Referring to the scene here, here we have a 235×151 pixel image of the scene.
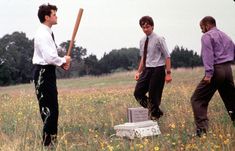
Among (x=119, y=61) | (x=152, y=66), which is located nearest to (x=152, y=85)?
(x=152, y=66)

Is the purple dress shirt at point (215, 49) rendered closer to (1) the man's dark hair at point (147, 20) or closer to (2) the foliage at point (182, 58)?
(1) the man's dark hair at point (147, 20)

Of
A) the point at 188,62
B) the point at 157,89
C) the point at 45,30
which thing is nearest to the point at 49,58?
the point at 45,30

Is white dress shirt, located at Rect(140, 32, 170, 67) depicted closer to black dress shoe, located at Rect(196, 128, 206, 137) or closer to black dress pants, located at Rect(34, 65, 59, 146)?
black dress shoe, located at Rect(196, 128, 206, 137)

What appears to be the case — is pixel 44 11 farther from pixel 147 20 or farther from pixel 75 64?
pixel 75 64

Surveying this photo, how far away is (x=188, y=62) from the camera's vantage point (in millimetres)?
58594

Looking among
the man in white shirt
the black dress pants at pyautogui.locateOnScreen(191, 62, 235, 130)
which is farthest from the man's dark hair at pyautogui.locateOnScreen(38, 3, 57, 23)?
the black dress pants at pyautogui.locateOnScreen(191, 62, 235, 130)

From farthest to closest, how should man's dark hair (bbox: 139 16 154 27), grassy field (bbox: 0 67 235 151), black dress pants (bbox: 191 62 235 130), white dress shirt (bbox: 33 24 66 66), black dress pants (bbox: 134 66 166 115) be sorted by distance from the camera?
black dress pants (bbox: 134 66 166 115) → man's dark hair (bbox: 139 16 154 27) → black dress pants (bbox: 191 62 235 130) → white dress shirt (bbox: 33 24 66 66) → grassy field (bbox: 0 67 235 151)

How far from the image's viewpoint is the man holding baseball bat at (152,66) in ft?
28.0

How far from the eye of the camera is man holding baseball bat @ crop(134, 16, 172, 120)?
852cm

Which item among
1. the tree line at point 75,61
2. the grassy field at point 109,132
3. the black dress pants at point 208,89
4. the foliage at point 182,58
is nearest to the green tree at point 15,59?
the tree line at point 75,61

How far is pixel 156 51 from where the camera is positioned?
8.60 metres

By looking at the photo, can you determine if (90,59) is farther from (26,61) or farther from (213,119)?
(213,119)

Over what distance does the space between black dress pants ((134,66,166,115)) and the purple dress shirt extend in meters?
1.78

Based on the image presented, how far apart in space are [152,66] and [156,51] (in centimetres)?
29
